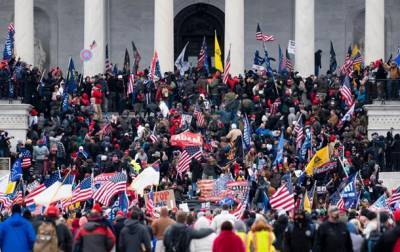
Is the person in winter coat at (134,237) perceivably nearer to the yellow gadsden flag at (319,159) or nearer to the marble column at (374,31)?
the yellow gadsden flag at (319,159)

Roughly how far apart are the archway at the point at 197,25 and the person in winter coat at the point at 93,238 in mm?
51331

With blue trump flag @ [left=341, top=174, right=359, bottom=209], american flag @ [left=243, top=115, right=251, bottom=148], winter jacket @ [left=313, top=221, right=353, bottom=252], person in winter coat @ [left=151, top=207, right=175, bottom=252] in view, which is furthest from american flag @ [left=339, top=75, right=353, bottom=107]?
winter jacket @ [left=313, top=221, right=353, bottom=252]

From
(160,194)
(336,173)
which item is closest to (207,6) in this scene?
(336,173)

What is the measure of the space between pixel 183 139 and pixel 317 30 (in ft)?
82.5

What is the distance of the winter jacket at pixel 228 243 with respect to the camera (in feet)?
128

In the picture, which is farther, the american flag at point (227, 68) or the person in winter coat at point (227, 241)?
the american flag at point (227, 68)

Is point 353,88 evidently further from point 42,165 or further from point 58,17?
point 58,17

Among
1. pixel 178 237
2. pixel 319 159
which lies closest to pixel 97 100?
pixel 319 159

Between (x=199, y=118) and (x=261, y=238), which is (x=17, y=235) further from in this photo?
(x=199, y=118)

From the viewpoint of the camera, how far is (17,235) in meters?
40.0

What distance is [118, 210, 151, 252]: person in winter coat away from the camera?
40.9 meters

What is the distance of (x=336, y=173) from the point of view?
202ft

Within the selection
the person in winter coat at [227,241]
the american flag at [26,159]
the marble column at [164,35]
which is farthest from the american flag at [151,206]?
the marble column at [164,35]

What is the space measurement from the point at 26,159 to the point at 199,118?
22.9 ft
